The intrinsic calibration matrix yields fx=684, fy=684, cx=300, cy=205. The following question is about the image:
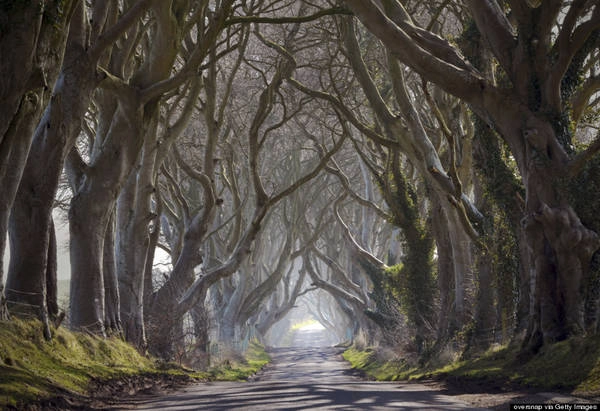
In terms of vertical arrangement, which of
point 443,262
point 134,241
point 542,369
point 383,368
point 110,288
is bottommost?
point 383,368

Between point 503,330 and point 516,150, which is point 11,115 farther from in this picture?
point 503,330

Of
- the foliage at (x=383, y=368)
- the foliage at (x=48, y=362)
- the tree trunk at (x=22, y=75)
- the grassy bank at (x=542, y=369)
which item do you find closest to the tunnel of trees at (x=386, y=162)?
the tree trunk at (x=22, y=75)

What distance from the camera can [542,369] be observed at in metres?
9.01

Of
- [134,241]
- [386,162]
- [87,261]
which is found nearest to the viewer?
[87,261]

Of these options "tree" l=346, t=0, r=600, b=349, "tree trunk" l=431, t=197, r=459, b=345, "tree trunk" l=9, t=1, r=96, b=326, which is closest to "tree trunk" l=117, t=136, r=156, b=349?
"tree trunk" l=9, t=1, r=96, b=326

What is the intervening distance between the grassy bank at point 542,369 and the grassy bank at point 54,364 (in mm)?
5169

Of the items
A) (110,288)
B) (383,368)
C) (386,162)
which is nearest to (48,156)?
(110,288)

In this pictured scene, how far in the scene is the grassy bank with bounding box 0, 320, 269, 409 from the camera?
659 centimetres

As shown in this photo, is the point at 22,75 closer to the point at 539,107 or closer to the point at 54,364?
the point at 54,364

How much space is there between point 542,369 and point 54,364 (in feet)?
20.4

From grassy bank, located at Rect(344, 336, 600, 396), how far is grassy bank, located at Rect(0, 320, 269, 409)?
5169 millimetres

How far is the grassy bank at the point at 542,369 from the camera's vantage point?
7.78m

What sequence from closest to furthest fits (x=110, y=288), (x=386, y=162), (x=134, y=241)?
(x=110, y=288), (x=134, y=241), (x=386, y=162)

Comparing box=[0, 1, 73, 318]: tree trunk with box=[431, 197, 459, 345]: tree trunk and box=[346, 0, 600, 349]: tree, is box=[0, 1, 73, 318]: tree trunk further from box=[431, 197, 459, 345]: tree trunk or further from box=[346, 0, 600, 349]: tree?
box=[431, 197, 459, 345]: tree trunk
